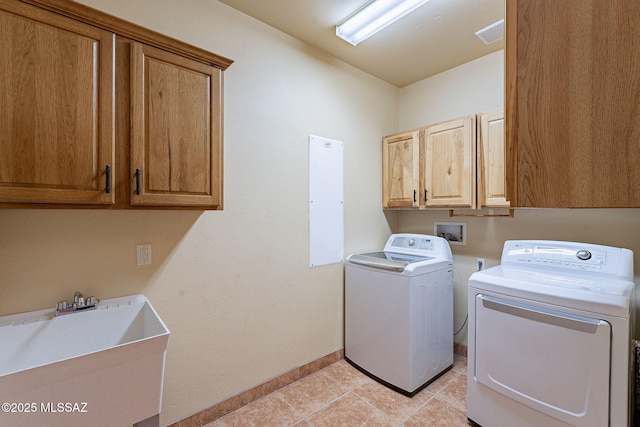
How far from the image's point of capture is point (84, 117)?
119 centimetres

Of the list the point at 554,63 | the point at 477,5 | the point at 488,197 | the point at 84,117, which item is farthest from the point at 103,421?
the point at 477,5

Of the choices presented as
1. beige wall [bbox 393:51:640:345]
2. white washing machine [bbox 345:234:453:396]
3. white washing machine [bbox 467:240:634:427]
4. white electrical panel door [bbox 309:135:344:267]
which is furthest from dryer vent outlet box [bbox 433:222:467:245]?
white electrical panel door [bbox 309:135:344:267]

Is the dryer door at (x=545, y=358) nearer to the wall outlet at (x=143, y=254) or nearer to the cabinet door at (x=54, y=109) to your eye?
the wall outlet at (x=143, y=254)

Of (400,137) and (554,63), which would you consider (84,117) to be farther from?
(400,137)

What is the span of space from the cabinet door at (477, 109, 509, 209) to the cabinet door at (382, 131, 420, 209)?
53cm

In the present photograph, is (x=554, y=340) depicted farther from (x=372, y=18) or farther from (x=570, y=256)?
(x=372, y=18)

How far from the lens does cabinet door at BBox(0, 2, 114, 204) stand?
3.46ft

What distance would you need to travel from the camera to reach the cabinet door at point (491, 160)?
2.10 m

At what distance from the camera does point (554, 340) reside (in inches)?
57.1

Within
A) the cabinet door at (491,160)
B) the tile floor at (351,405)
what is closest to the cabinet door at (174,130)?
the tile floor at (351,405)

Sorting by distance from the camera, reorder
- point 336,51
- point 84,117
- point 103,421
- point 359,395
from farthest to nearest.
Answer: point 336,51, point 359,395, point 84,117, point 103,421

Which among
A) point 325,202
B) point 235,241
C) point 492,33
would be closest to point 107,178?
point 235,241

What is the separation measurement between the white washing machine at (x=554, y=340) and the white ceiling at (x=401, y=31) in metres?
1.63

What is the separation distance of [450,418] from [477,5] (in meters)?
2.65
